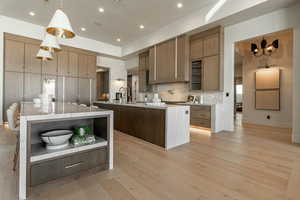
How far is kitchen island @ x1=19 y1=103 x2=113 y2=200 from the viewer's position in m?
1.31

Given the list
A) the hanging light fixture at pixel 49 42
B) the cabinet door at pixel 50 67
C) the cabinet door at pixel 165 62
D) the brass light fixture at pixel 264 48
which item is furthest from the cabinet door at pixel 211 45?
the cabinet door at pixel 50 67

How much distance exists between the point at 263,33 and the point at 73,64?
248 inches

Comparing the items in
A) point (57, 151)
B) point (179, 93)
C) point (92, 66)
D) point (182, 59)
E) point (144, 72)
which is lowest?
point (57, 151)

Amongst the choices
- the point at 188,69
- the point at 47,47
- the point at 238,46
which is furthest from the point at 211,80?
the point at 47,47

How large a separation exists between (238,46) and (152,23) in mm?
3441

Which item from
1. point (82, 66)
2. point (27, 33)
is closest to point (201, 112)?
point (82, 66)

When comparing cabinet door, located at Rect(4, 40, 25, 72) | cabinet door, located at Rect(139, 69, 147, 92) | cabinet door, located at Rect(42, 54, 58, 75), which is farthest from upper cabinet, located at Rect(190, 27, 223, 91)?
cabinet door, located at Rect(4, 40, 25, 72)

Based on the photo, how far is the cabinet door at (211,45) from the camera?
4.18 meters

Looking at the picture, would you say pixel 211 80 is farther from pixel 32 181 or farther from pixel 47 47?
pixel 32 181

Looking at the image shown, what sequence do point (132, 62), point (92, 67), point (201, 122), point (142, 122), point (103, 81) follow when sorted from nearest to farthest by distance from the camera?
point (142, 122), point (201, 122), point (92, 67), point (132, 62), point (103, 81)

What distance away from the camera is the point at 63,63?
559cm

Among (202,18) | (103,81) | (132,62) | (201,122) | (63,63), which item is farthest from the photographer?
(103,81)

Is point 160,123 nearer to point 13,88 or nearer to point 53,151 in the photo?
point 53,151

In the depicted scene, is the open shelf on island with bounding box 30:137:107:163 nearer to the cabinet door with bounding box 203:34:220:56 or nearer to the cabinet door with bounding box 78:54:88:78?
the cabinet door with bounding box 203:34:220:56
